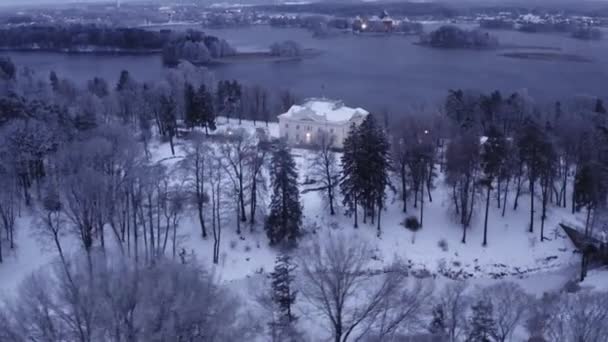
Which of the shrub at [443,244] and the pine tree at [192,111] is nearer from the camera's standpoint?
the shrub at [443,244]

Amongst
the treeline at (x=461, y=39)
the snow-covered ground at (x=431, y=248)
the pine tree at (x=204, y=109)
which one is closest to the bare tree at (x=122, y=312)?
the snow-covered ground at (x=431, y=248)

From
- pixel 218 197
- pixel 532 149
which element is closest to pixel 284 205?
pixel 218 197

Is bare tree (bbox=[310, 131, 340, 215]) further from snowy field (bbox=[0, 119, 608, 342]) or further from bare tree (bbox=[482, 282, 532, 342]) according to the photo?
bare tree (bbox=[482, 282, 532, 342])

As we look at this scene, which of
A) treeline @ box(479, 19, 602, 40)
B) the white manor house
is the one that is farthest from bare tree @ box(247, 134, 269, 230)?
treeline @ box(479, 19, 602, 40)

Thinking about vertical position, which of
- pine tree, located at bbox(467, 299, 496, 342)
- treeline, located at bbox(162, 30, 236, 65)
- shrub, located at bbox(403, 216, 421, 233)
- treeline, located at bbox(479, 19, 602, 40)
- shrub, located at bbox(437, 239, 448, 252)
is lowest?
shrub, located at bbox(437, 239, 448, 252)

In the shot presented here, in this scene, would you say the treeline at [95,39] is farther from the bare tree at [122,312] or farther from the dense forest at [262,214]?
the bare tree at [122,312]

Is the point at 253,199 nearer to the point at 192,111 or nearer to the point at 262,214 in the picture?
the point at 262,214
